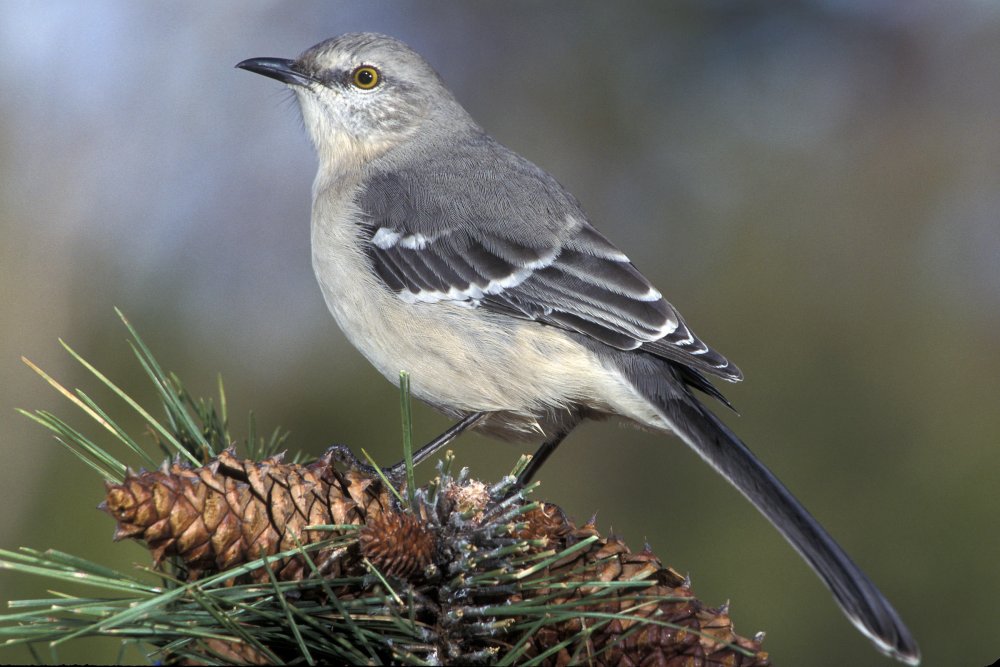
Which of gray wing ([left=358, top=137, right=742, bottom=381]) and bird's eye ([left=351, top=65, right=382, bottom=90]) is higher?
bird's eye ([left=351, top=65, right=382, bottom=90])

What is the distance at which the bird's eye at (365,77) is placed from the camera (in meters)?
4.26

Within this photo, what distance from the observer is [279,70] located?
414 centimetres

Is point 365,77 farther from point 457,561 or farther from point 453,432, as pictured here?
point 457,561

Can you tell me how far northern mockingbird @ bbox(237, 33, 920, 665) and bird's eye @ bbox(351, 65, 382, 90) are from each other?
64cm

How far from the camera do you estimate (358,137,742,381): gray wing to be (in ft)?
10.4

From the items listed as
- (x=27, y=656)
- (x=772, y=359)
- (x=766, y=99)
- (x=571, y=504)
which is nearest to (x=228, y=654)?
(x=27, y=656)

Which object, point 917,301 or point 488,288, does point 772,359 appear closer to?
point 917,301

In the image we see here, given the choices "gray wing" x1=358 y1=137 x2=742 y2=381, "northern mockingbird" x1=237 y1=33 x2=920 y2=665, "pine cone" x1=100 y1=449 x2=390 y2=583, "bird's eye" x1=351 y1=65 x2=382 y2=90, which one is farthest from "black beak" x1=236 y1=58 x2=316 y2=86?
"pine cone" x1=100 y1=449 x2=390 y2=583

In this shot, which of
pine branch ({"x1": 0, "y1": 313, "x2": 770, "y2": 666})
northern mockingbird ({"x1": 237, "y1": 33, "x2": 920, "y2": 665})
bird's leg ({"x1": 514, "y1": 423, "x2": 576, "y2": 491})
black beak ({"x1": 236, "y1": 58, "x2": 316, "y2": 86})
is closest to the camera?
pine branch ({"x1": 0, "y1": 313, "x2": 770, "y2": 666})

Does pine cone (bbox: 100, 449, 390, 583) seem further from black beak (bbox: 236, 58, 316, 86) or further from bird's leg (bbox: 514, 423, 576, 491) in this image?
black beak (bbox: 236, 58, 316, 86)

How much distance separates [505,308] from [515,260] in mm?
219

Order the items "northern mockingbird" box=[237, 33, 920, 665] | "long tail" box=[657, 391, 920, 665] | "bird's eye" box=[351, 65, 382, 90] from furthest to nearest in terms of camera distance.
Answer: "bird's eye" box=[351, 65, 382, 90], "northern mockingbird" box=[237, 33, 920, 665], "long tail" box=[657, 391, 920, 665]

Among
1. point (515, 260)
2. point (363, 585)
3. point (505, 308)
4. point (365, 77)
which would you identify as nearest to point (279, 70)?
point (365, 77)

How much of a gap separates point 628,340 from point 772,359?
2.14 meters
